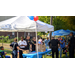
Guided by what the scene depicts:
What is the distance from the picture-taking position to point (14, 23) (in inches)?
255

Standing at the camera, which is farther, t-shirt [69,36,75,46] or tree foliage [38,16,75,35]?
tree foliage [38,16,75,35]

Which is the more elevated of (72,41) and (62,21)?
(62,21)

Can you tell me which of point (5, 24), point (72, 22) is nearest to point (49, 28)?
point (5, 24)

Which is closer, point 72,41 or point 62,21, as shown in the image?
point 72,41

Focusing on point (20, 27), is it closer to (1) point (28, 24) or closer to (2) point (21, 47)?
(1) point (28, 24)

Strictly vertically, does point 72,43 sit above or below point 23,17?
below

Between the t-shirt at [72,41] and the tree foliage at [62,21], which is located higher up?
the tree foliage at [62,21]

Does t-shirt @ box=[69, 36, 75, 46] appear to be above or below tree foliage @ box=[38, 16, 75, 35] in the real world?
below

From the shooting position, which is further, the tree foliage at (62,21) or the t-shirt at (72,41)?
the tree foliage at (62,21)
